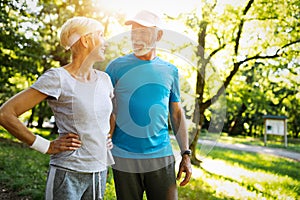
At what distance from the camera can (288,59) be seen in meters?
8.06

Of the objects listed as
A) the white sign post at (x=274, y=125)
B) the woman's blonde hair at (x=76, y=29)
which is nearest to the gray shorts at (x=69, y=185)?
the woman's blonde hair at (x=76, y=29)

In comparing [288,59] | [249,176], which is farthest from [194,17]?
[249,176]

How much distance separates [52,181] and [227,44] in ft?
24.2

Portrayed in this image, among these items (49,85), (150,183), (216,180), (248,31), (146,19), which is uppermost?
(248,31)

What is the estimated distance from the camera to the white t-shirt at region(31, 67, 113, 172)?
1.60 m

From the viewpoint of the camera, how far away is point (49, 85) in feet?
5.18

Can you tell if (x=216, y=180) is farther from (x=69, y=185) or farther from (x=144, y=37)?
(x=69, y=185)

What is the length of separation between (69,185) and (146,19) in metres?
0.91

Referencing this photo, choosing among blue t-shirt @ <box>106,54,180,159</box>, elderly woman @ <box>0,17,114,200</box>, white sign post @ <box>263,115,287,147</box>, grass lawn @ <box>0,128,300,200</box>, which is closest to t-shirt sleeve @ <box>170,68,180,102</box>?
blue t-shirt @ <box>106,54,180,159</box>

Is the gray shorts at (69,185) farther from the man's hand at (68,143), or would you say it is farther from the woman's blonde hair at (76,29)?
the woman's blonde hair at (76,29)

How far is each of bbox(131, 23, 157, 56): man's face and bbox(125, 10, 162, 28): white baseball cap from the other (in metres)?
0.02

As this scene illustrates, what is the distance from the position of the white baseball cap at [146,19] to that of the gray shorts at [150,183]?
0.74 m

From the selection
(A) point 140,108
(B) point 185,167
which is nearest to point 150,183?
(B) point 185,167

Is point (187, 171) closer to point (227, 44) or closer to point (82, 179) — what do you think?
point (82, 179)
